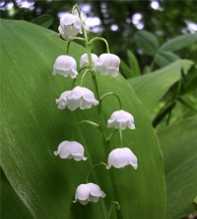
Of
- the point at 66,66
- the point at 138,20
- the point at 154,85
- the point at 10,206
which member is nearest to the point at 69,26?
the point at 66,66

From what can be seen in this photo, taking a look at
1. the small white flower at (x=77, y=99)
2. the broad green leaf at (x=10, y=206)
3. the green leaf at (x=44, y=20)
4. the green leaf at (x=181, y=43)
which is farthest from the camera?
the green leaf at (x=181, y=43)

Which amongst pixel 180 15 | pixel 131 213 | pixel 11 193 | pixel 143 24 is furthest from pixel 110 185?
pixel 180 15

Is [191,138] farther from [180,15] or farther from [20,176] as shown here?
[180,15]

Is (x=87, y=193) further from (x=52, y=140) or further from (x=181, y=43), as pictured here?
(x=181, y=43)

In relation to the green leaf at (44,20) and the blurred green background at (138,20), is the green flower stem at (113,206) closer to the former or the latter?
the green leaf at (44,20)

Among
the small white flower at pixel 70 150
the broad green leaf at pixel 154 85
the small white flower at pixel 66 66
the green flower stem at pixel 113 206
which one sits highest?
the small white flower at pixel 66 66

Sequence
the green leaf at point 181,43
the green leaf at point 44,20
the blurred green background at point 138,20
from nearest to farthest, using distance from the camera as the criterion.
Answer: the green leaf at point 44,20
the green leaf at point 181,43
the blurred green background at point 138,20

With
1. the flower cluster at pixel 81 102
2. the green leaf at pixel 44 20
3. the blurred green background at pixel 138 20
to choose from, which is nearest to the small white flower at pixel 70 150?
the flower cluster at pixel 81 102

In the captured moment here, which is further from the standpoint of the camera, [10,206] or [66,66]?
[10,206]
